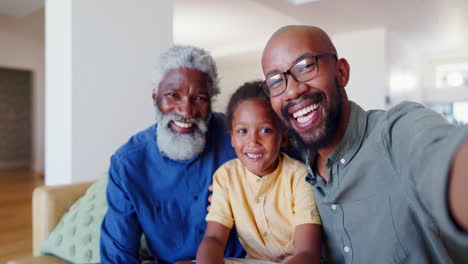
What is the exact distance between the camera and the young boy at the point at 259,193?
1238mm

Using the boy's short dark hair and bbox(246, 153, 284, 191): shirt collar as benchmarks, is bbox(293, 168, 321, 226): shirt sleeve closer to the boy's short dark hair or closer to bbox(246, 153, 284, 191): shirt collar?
bbox(246, 153, 284, 191): shirt collar

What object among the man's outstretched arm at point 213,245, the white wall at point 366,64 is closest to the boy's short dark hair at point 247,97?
the man's outstretched arm at point 213,245

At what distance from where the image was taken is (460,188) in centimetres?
56

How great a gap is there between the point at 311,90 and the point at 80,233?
1.38 meters

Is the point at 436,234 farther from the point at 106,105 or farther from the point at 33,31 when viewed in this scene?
the point at 33,31

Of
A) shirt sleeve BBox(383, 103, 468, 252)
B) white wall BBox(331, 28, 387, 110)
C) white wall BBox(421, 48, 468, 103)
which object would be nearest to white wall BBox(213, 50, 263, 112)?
white wall BBox(331, 28, 387, 110)

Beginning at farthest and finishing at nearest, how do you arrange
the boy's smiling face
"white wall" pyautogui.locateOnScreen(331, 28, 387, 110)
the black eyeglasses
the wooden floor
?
1. "white wall" pyautogui.locateOnScreen(331, 28, 387, 110)
2. the wooden floor
3. the boy's smiling face
4. the black eyeglasses

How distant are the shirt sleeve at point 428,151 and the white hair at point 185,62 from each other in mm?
870

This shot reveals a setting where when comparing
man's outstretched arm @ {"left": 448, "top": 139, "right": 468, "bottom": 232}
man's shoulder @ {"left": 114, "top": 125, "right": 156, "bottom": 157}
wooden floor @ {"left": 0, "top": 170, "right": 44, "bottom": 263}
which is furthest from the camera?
wooden floor @ {"left": 0, "top": 170, "right": 44, "bottom": 263}

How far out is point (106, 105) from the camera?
96.7 inches

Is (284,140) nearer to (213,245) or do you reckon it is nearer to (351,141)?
(351,141)

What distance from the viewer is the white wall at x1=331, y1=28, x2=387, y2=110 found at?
652 centimetres

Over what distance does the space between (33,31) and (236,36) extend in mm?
4785

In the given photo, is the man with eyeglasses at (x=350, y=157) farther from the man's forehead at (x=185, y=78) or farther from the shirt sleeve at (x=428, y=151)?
the man's forehead at (x=185, y=78)
